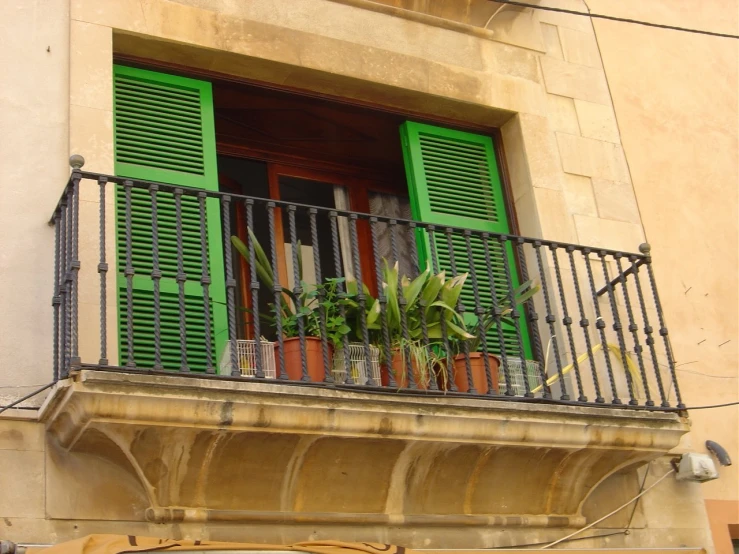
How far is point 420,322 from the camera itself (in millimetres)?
6762

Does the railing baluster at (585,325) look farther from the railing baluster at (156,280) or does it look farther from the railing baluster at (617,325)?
the railing baluster at (156,280)

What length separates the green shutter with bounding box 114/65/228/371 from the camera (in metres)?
6.59

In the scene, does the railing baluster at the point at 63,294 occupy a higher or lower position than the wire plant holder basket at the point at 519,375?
higher

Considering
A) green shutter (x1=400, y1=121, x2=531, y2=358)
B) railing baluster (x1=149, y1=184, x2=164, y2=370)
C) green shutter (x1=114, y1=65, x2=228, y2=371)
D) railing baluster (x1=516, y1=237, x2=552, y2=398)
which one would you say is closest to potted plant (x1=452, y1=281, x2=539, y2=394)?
railing baluster (x1=516, y1=237, x2=552, y2=398)

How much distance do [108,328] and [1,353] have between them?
526 mm

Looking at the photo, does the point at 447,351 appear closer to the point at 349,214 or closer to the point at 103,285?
the point at 349,214

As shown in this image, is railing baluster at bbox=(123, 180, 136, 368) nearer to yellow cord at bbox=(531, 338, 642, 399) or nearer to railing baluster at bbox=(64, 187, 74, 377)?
railing baluster at bbox=(64, 187, 74, 377)

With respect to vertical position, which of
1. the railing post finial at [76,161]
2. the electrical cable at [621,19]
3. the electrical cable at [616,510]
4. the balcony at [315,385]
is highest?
the electrical cable at [621,19]

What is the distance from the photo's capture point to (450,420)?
21.0ft

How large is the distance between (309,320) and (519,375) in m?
1.35

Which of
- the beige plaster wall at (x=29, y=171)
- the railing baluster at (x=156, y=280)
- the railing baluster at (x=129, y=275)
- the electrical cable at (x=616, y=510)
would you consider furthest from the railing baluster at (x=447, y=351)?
the beige plaster wall at (x=29, y=171)

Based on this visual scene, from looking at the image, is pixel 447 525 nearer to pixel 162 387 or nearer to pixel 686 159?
pixel 162 387

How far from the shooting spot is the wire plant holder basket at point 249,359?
20.7 feet

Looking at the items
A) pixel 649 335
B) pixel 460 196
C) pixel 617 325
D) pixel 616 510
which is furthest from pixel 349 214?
pixel 616 510
